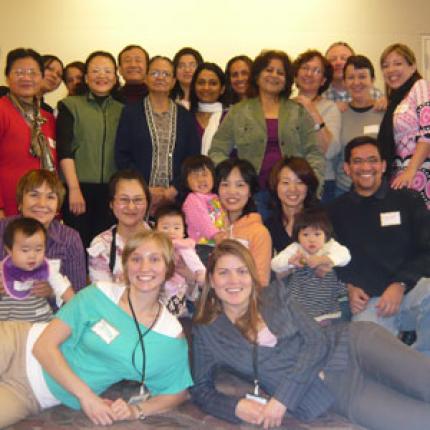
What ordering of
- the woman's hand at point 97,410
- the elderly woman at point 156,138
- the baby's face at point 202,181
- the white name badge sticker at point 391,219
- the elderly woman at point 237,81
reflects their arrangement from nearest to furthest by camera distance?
the woman's hand at point 97,410
the white name badge sticker at point 391,219
the baby's face at point 202,181
the elderly woman at point 156,138
the elderly woman at point 237,81

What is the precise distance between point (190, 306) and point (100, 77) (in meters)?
1.85

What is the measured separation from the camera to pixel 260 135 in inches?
162

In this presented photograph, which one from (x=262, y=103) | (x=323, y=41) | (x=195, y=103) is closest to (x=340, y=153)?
(x=262, y=103)

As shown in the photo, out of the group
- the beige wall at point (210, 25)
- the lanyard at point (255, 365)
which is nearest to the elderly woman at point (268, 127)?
the lanyard at point (255, 365)

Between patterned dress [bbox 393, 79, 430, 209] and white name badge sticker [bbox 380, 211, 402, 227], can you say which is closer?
white name badge sticker [bbox 380, 211, 402, 227]

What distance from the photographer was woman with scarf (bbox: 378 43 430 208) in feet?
13.0

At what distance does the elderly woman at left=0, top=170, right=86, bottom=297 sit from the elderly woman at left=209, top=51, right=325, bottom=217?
1.21m

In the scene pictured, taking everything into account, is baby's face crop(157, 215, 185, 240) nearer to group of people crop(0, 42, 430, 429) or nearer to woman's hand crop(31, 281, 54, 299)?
group of people crop(0, 42, 430, 429)

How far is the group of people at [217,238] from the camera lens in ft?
8.61

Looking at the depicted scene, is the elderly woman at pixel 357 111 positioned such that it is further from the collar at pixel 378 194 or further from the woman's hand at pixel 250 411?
the woman's hand at pixel 250 411

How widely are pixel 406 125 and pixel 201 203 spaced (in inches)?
60.3

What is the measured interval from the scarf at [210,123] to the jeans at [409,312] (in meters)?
1.67

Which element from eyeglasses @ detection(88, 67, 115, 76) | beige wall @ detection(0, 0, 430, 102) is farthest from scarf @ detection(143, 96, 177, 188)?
beige wall @ detection(0, 0, 430, 102)

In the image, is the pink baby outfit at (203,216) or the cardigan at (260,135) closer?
the pink baby outfit at (203,216)
